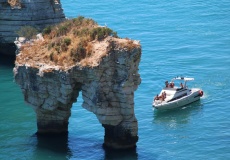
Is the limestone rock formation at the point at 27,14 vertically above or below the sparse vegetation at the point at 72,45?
above

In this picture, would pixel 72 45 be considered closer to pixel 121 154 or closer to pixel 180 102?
pixel 121 154

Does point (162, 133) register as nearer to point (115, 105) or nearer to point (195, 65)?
point (115, 105)

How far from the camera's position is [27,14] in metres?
78.7

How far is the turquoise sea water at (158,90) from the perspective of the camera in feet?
192

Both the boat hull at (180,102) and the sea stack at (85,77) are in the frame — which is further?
Result: the boat hull at (180,102)

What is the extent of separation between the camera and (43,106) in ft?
192

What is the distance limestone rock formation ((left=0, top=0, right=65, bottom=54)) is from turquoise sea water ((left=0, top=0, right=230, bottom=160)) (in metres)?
4.86

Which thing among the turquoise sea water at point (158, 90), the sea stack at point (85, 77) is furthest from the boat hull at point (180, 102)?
the sea stack at point (85, 77)

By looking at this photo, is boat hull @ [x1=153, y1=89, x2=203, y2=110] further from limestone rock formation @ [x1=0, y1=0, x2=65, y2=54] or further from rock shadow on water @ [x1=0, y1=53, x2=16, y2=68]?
rock shadow on water @ [x1=0, y1=53, x2=16, y2=68]

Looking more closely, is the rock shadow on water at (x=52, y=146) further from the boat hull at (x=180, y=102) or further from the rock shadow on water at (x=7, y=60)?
the rock shadow on water at (x=7, y=60)

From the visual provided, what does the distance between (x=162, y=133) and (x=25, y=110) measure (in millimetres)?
13211

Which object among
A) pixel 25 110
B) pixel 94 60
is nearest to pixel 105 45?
pixel 94 60

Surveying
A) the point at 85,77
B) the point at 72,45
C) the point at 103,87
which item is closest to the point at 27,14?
the point at 72,45

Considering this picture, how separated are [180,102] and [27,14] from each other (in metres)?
19.5
